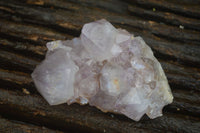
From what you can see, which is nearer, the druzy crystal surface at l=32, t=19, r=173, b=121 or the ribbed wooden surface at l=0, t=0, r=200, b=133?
the druzy crystal surface at l=32, t=19, r=173, b=121

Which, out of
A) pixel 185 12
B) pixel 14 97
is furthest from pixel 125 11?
pixel 14 97

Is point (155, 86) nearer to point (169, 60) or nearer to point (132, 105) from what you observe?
point (132, 105)

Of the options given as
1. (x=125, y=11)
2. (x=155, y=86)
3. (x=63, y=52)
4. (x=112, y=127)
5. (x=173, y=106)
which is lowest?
(x=112, y=127)

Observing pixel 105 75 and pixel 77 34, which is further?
pixel 77 34

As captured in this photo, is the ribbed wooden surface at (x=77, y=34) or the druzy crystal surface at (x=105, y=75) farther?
the ribbed wooden surface at (x=77, y=34)
